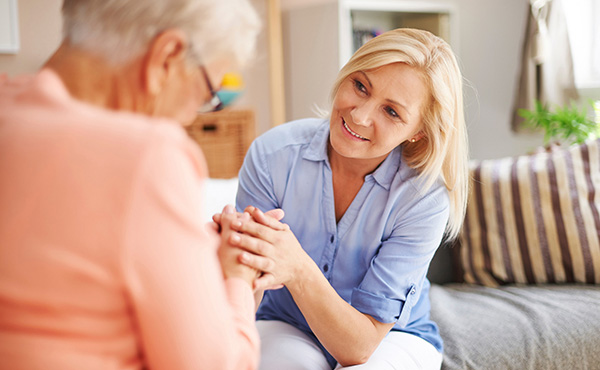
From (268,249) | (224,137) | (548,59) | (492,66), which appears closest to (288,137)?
(268,249)

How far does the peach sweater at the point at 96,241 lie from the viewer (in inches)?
24.4

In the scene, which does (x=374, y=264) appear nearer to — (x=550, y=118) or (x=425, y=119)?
(x=425, y=119)

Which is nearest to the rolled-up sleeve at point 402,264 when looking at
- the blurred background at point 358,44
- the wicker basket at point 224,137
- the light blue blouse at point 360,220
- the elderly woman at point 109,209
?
the light blue blouse at point 360,220

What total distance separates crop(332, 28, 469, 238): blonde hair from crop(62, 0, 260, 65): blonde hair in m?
0.67

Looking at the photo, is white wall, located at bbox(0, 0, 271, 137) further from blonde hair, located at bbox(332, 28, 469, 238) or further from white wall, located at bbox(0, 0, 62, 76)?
blonde hair, located at bbox(332, 28, 469, 238)

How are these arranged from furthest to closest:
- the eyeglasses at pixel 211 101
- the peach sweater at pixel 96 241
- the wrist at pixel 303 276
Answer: the wrist at pixel 303 276
the eyeglasses at pixel 211 101
the peach sweater at pixel 96 241

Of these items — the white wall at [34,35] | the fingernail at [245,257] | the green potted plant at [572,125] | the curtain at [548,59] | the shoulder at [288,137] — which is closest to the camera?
the fingernail at [245,257]

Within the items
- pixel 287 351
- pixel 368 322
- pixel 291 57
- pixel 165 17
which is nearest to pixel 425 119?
pixel 368 322

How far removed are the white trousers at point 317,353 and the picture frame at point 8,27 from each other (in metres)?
2.39

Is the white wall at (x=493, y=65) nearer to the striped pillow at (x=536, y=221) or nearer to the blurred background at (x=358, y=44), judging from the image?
the blurred background at (x=358, y=44)

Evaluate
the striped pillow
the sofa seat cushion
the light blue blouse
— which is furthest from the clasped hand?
the striped pillow

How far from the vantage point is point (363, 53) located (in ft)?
4.55

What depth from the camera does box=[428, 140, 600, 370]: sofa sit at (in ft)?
5.46

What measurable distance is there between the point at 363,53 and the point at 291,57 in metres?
2.48
